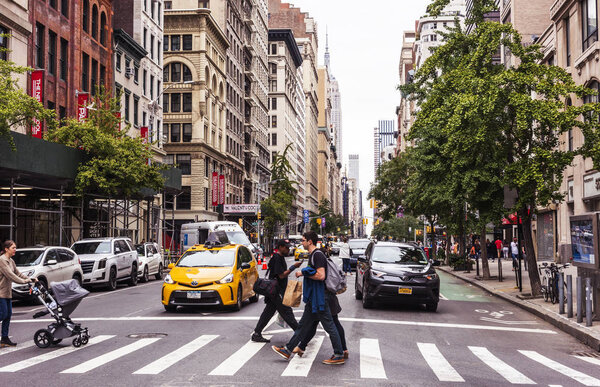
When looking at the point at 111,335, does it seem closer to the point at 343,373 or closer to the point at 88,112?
the point at 343,373

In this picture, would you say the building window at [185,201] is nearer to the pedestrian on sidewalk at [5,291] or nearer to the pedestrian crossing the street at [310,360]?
the pedestrian crossing the street at [310,360]

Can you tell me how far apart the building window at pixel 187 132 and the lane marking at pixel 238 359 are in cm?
5455

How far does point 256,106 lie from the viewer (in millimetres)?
92750

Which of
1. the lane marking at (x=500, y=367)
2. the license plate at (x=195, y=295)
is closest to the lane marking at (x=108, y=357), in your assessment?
the license plate at (x=195, y=295)

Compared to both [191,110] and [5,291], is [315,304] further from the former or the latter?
[191,110]

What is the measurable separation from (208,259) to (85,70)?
2671cm

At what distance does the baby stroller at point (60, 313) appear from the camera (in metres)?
11.0

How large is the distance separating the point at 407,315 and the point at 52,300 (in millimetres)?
8704

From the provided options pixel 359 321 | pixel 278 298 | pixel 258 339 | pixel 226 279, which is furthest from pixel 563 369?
pixel 226 279

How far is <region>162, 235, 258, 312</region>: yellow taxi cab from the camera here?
15.5 metres

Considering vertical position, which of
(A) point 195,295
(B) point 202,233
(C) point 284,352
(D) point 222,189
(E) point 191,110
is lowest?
(C) point 284,352

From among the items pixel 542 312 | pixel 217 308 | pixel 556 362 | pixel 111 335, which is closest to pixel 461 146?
pixel 542 312

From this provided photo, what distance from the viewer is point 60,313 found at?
11.2 metres

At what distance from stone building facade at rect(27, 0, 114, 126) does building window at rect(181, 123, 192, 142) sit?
20.9m
